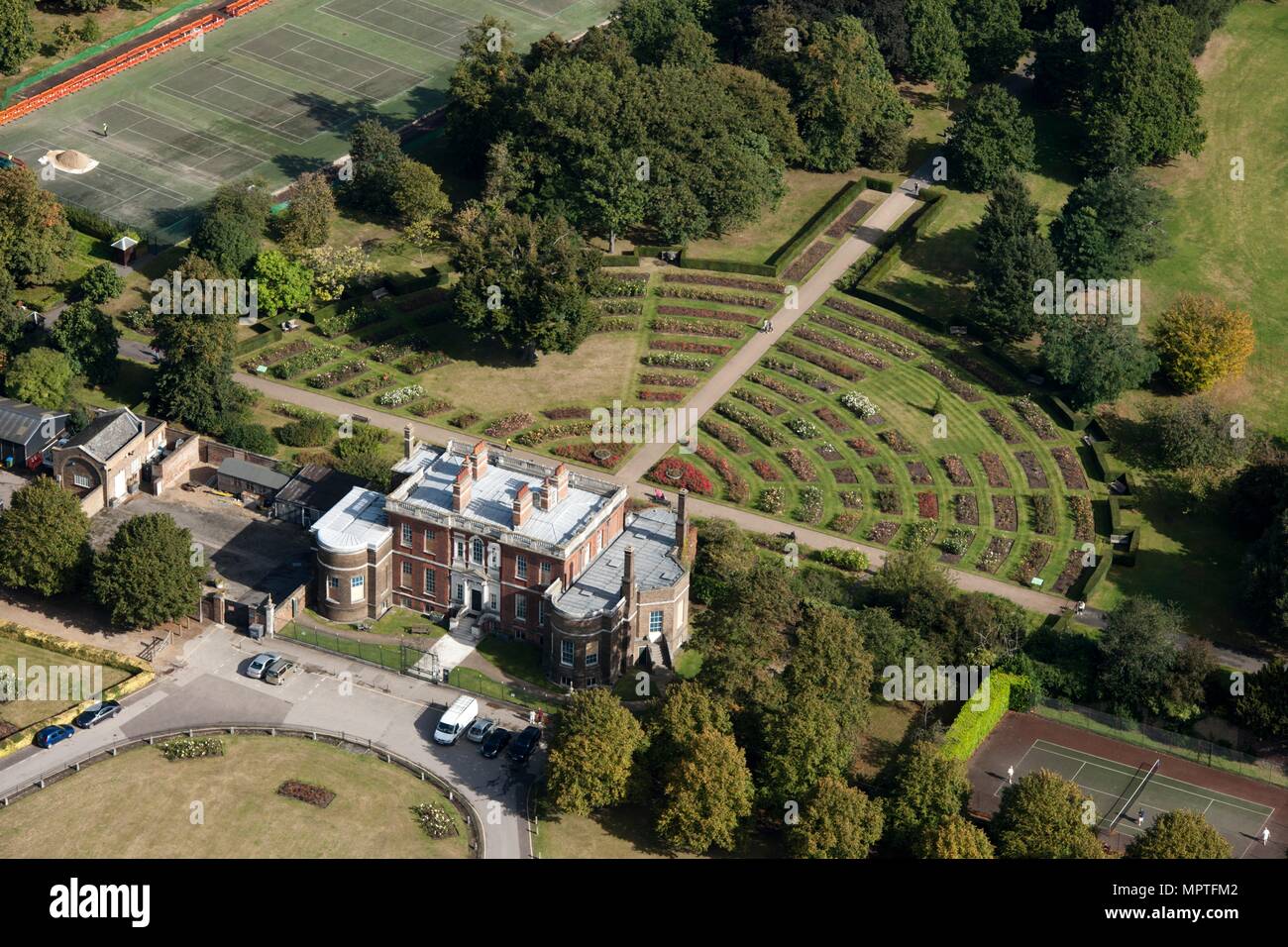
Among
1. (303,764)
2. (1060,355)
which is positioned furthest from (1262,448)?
(303,764)

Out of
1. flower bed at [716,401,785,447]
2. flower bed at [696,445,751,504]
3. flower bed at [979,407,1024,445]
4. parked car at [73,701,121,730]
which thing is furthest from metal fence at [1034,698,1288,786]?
parked car at [73,701,121,730]

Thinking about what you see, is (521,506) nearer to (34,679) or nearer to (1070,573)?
(34,679)

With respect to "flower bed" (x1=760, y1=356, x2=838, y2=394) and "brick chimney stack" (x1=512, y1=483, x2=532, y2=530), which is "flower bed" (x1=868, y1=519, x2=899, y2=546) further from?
"brick chimney stack" (x1=512, y1=483, x2=532, y2=530)

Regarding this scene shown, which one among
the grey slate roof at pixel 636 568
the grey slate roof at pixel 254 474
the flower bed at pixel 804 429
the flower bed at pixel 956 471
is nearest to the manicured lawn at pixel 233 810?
the grey slate roof at pixel 636 568

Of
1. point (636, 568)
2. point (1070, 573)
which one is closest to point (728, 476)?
point (636, 568)

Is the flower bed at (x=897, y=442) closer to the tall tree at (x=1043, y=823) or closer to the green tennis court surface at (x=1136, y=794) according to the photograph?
the green tennis court surface at (x=1136, y=794)
